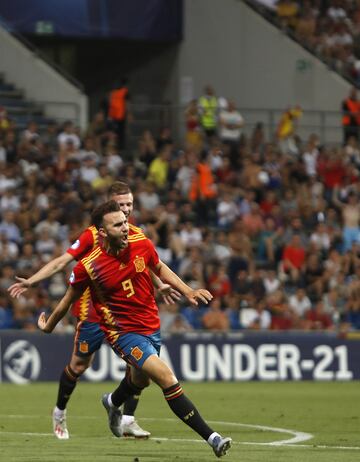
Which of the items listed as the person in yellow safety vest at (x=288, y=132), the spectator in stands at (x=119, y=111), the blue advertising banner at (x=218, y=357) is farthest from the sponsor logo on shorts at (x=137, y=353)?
the person in yellow safety vest at (x=288, y=132)

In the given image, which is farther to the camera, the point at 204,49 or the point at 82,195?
the point at 204,49

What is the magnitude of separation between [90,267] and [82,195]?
48.4 ft

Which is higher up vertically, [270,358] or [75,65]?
[75,65]

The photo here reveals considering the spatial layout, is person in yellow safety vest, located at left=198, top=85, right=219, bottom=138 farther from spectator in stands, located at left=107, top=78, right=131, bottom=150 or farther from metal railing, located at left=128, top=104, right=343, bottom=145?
metal railing, located at left=128, top=104, right=343, bottom=145

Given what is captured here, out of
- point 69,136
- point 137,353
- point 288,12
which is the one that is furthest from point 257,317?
point 288,12

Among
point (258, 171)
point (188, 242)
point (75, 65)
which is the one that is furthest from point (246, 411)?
point (75, 65)

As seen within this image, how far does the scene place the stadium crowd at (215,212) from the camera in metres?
24.8

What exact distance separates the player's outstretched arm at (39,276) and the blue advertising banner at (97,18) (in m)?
22.5

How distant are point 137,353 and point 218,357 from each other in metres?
12.2

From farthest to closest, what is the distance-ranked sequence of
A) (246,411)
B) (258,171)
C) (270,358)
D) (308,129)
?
(308,129)
(258,171)
(270,358)
(246,411)

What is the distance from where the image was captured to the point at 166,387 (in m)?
11.5

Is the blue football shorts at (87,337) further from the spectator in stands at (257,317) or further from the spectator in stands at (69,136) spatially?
the spectator in stands at (69,136)

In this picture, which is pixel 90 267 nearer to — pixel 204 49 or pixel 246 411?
pixel 246 411

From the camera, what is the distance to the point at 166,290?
11930mm
